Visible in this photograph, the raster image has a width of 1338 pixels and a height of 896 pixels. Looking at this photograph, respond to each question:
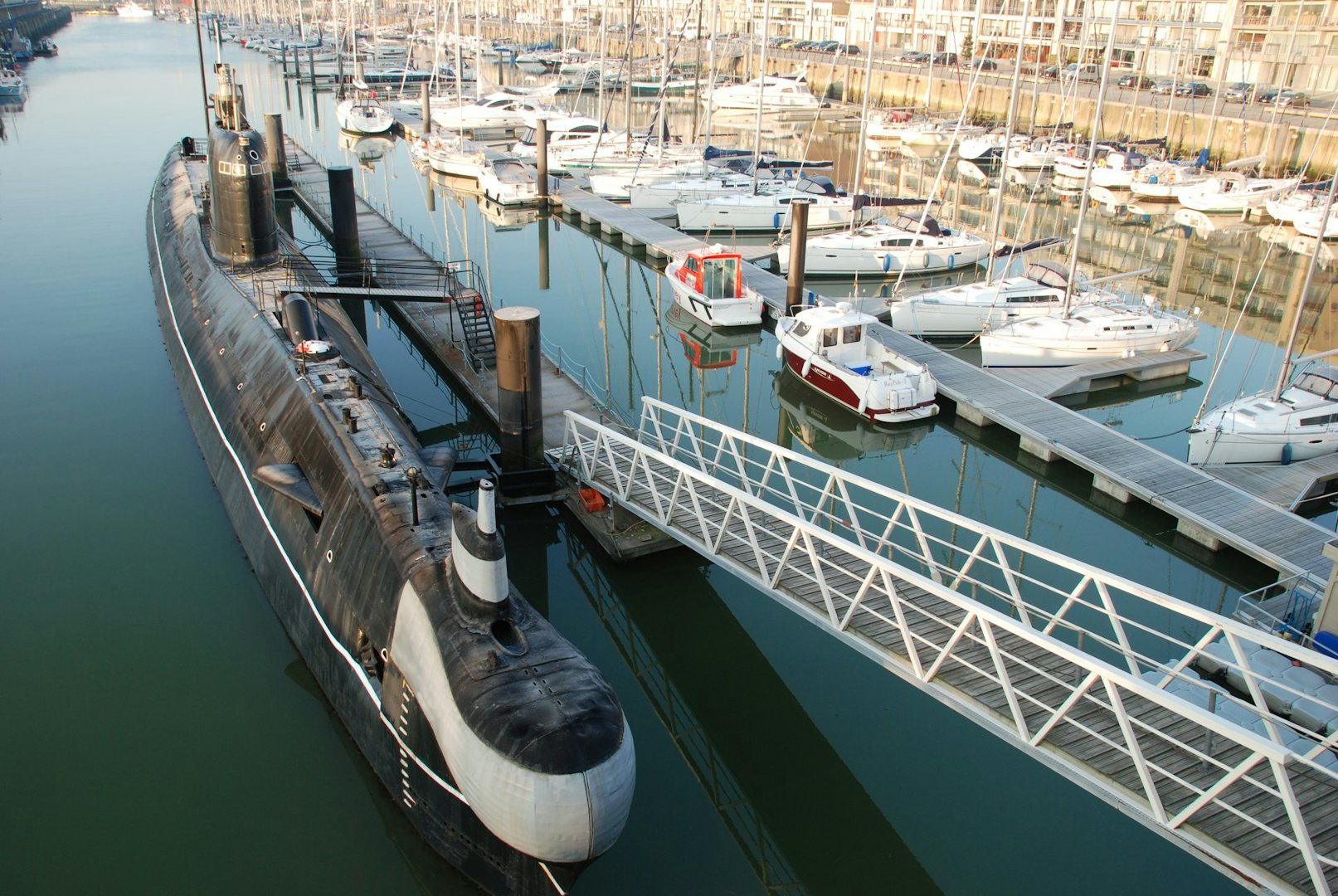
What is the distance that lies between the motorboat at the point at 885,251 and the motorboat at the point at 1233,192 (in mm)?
19205

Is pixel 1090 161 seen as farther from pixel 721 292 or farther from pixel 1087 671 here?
pixel 1087 671

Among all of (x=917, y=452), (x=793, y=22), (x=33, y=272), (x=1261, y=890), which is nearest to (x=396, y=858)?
(x=1261, y=890)

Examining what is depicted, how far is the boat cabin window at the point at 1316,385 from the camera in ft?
71.6

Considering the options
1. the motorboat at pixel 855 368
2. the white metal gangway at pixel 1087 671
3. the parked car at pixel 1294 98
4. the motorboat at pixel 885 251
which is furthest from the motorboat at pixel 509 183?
the parked car at pixel 1294 98

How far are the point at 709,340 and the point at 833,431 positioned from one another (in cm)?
668

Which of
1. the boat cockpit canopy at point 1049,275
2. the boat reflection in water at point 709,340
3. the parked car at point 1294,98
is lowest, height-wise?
the boat reflection in water at point 709,340

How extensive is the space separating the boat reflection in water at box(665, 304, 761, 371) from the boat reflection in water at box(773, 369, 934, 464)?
9.52 feet

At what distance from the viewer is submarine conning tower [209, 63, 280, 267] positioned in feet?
81.3

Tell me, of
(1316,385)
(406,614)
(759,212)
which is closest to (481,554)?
(406,614)

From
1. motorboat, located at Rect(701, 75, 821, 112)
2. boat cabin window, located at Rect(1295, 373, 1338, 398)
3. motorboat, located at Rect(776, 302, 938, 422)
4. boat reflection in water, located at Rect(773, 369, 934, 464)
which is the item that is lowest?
boat reflection in water, located at Rect(773, 369, 934, 464)

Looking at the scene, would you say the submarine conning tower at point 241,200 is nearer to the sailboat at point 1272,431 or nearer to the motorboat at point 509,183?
the motorboat at point 509,183

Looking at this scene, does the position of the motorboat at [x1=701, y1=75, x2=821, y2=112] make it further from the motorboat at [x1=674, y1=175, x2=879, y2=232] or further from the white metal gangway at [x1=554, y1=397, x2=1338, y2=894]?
the white metal gangway at [x1=554, y1=397, x2=1338, y2=894]

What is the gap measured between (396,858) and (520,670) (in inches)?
128

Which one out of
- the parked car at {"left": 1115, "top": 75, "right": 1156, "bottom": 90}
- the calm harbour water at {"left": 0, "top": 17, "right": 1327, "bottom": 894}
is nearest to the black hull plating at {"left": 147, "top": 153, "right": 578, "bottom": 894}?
the calm harbour water at {"left": 0, "top": 17, "right": 1327, "bottom": 894}
